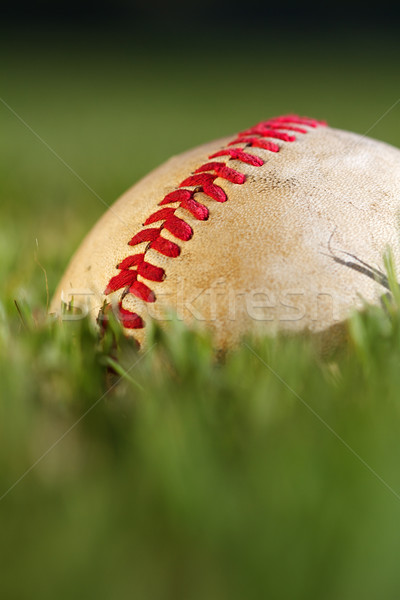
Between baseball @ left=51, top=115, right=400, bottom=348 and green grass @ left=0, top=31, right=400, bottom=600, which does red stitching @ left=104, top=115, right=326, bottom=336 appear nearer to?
baseball @ left=51, top=115, right=400, bottom=348

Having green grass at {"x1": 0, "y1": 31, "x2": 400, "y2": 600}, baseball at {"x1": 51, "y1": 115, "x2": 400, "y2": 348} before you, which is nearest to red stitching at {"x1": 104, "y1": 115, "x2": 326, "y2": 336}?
baseball at {"x1": 51, "y1": 115, "x2": 400, "y2": 348}

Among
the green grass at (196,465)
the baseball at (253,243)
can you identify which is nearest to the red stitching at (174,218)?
the baseball at (253,243)

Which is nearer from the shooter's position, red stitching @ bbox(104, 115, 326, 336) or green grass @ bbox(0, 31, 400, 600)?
green grass @ bbox(0, 31, 400, 600)

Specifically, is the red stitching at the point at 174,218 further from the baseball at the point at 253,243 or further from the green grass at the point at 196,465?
the green grass at the point at 196,465

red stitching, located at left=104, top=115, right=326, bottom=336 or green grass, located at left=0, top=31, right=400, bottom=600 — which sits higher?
red stitching, located at left=104, top=115, right=326, bottom=336

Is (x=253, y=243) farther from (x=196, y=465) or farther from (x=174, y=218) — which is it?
(x=196, y=465)

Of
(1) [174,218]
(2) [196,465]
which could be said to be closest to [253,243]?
(1) [174,218]

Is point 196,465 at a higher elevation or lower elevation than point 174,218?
lower

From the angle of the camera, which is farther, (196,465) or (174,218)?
(174,218)
